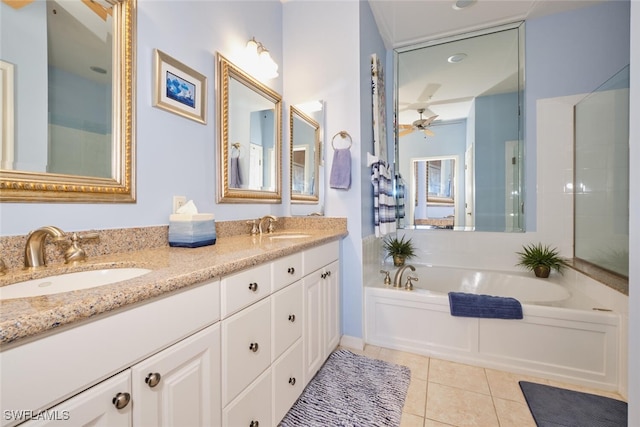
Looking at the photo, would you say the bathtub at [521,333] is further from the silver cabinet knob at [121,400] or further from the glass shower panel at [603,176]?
the silver cabinet knob at [121,400]

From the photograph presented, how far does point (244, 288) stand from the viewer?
3.43ft

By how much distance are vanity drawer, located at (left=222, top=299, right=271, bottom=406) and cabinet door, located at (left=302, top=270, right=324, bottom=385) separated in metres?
0.38

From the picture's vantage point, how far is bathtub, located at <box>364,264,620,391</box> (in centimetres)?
167

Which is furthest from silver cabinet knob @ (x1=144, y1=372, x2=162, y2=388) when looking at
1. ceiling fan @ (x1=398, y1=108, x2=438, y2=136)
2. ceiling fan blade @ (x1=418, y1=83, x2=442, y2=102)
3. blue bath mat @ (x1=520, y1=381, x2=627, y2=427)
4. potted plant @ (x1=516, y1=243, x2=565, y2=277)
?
ceiling fan blade @ (x1=418, y1=83, x2=442, y2=102)

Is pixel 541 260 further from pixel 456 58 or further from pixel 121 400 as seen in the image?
pixel 121 400

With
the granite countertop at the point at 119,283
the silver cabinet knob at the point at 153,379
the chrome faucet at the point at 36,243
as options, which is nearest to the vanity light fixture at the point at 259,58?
the granite countertop at the point at 119,283

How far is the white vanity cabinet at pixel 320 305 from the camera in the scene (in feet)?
5.10

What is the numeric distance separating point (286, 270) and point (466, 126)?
3.10 m

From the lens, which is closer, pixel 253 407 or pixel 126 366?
pixel 126 366

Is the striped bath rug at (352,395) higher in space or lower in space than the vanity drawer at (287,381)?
lower

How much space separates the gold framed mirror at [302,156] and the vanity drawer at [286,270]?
92cm

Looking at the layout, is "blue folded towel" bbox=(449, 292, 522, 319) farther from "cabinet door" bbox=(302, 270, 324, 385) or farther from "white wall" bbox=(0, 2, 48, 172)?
"white wall" bbox=(0, 2, 48, 172)

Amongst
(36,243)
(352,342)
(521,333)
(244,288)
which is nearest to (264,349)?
(244,288)

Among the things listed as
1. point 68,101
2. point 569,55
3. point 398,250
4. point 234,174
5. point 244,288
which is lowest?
point 398,250
